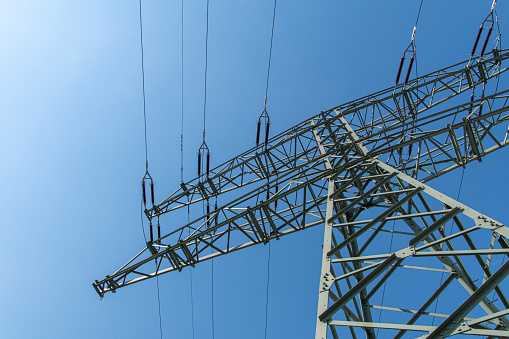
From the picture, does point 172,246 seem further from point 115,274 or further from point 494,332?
point 494,332

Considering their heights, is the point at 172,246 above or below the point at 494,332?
above

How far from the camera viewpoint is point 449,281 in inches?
250

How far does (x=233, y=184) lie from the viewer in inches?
571

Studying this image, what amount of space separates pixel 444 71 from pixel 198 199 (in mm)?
10586

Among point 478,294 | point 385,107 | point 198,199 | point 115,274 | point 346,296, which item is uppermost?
point 385,107

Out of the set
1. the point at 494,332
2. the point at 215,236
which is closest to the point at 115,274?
the point at 215,236

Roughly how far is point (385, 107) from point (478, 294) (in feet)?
35.9

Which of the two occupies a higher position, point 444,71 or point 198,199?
point 444,71

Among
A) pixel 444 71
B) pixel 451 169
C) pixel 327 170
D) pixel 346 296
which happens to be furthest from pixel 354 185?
pixel 444 71

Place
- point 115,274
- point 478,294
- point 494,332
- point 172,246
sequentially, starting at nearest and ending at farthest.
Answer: point 478,294 → point 494,332 → point 172,246 → point 115,274

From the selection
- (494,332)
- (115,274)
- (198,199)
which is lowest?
(494,332)

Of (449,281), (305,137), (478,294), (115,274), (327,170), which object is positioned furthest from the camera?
(305,137)

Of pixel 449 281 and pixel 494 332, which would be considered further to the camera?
pixel 449 281

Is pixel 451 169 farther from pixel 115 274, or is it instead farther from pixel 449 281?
pixel 115 274
